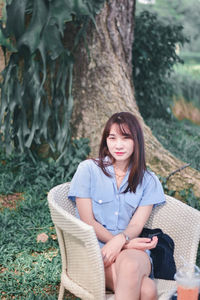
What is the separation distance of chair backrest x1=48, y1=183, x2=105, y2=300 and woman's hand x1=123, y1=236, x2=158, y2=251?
0.80 feet

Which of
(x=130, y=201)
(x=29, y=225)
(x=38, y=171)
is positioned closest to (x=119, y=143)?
(x=130, y=201)

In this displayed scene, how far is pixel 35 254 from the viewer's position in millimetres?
3182

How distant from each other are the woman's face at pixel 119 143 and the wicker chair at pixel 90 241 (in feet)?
1.11

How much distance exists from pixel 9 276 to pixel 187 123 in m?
6.35

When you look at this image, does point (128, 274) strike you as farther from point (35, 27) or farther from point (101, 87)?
point (101, 87)

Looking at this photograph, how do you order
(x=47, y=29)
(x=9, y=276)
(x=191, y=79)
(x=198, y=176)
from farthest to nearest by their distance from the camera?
(x=191, y=79), (x=198, y=176), (x=47, y=29), (x=9, y=276)

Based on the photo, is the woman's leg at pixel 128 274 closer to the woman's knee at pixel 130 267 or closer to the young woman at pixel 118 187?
the woman's knee at pixel 130 267

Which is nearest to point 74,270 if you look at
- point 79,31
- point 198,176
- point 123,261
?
point 123,261

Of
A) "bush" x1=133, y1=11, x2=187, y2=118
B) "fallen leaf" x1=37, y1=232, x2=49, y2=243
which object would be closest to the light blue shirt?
"fallen leaf" x1=37, y1=232, x2=49, y2=243

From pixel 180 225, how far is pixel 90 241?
66 centimetres

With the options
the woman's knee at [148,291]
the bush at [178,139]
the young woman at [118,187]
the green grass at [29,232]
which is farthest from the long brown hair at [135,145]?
the bush at [178,139]

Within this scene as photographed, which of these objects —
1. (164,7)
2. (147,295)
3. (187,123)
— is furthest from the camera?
(164,7)

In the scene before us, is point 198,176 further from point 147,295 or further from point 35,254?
point 147,295

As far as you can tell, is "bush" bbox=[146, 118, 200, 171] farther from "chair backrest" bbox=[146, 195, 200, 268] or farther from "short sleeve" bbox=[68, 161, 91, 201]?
"short sleeve" bbox=[68, 161, 91, 201]
